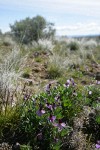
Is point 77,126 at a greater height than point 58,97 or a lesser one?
lesser

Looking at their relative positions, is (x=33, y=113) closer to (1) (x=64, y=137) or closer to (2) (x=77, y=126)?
(1) (x=64, y=137)

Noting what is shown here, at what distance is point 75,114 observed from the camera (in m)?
4.05

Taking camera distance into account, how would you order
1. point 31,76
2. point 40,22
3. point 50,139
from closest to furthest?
point 50,139, point 31,76, point 40,22

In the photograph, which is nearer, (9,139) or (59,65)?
(9,139)

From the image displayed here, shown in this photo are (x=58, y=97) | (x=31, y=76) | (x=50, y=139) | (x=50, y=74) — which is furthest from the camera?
(x=50, y=74)

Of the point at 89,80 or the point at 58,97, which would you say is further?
the point at 89,80

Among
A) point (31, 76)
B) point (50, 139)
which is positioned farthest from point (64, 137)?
point (31, 76)

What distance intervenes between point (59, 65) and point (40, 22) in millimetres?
13310

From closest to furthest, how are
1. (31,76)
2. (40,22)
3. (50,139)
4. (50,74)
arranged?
1. (50,139)
2. (31,76)
3. (50,74)
4. (40,22)

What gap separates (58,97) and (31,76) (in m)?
3.25

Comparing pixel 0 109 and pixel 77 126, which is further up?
pixel 0 109

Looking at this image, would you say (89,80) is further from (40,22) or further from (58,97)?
(40,22)

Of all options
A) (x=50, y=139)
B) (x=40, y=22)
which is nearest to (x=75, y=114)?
(x=50, y=139)

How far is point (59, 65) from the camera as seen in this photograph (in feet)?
26.4
